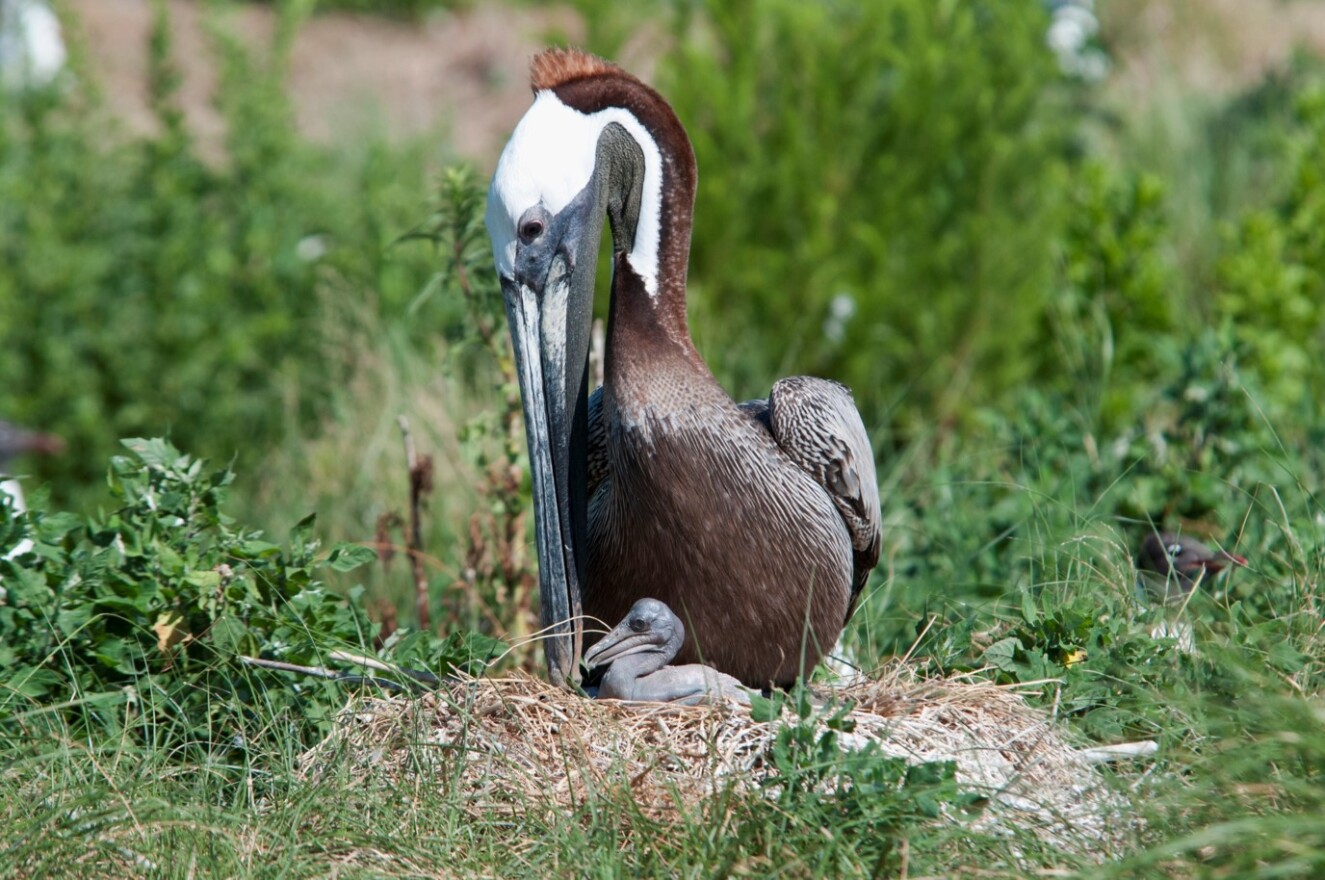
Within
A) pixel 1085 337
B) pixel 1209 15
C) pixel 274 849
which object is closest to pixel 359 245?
pixel 1085 337

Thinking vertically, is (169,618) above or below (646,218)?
below

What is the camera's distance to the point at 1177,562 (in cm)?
444

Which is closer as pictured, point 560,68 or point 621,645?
point 621,645

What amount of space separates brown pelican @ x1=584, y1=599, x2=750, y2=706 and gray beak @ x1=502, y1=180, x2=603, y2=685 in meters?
0.14

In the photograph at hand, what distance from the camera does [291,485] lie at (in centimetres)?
729

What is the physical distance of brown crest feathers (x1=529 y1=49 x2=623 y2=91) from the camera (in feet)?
11.9

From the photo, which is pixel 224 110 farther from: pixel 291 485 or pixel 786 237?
pixel 786 237

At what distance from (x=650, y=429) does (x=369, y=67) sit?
11.5m

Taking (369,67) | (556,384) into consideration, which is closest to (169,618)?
(556,384)

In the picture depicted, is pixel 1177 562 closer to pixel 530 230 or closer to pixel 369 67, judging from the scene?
pixel 530 230

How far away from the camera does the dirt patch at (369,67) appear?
40.2 feet

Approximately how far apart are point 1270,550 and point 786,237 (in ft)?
14.8

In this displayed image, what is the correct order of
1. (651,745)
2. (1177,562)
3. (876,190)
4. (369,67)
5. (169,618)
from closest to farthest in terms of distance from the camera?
(651,745)
(169,618)
(1177,562)
(876,190)
(369,67)

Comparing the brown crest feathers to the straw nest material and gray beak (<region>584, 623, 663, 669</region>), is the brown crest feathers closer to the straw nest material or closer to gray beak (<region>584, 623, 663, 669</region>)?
gray beak (<region>584, 623, 663, 669</region>)
